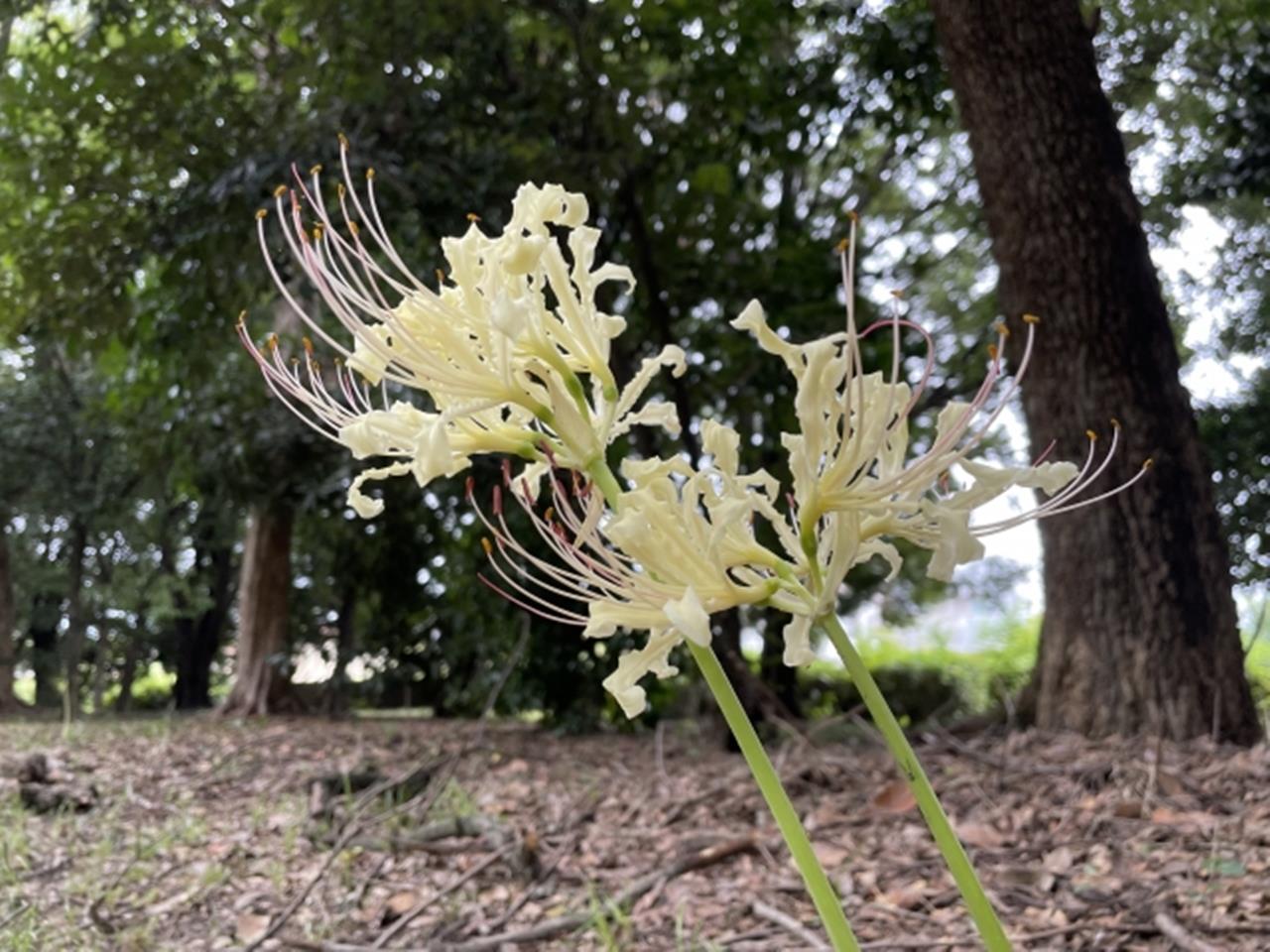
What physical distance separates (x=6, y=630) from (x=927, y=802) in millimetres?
7496

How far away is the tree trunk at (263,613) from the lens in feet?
18.6

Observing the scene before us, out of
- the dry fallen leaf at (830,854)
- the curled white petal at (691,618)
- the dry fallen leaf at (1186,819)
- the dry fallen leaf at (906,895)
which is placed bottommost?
the dry fallen leaf at (906,895)

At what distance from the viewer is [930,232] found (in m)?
6.00

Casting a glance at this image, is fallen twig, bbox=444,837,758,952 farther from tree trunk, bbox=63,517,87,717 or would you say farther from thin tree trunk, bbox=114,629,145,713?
thin tree trunk, bbox=114,629,145,713

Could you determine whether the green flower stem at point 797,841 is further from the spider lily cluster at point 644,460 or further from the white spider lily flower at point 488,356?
the white spider lily flower at point 488,356

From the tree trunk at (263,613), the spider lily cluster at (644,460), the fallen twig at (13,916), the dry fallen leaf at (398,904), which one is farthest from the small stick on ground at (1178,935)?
the tree trunk at (263,613)

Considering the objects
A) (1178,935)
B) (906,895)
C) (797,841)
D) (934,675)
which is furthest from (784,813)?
(934,675)

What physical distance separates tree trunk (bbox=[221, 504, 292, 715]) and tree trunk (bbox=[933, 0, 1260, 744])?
12.6 feet

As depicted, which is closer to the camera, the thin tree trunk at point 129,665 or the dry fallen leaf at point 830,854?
the dry fallen leaf at point 830,854

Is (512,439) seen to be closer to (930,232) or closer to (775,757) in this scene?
(775,757)

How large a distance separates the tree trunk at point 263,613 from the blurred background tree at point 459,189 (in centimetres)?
2

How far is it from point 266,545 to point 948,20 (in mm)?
4280

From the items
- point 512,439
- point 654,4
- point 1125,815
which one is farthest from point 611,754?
point 512,439

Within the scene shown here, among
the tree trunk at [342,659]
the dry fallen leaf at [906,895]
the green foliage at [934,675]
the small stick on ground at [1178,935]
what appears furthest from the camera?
the green foliage at [934,675]
